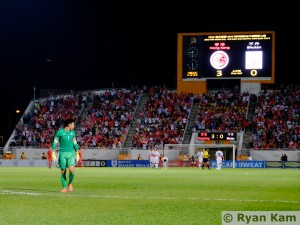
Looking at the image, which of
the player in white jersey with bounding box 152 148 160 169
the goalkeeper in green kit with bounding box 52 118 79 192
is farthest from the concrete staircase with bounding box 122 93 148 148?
the goalkeeper in green kit with bounding box 52 118 79 192

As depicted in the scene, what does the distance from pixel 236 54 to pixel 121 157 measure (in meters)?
15.7

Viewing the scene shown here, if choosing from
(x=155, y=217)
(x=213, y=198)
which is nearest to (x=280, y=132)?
(x=213, y=198)

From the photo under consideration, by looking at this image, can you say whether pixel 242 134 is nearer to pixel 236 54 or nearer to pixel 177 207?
pixel 236 54

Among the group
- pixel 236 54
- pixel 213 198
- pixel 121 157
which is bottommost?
pixel 121 157

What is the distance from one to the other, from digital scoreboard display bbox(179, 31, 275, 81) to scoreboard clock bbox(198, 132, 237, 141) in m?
5.89

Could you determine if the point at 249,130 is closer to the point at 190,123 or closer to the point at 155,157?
the point at 190,123

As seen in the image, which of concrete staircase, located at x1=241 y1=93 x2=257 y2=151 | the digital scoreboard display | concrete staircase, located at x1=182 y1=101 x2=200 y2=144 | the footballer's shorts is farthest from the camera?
concrete staircase, located at x1=182 y1=101 x2=200 y2=144

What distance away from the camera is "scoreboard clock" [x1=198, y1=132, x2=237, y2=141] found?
209 ft

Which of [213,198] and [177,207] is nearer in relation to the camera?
[177,207]

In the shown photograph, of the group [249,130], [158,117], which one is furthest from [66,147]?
[158,117]

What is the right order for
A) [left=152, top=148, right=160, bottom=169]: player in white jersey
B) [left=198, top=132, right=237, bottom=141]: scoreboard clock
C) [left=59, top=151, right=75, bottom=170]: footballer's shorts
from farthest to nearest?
[left=198, top=132, right=237, bottom=141]: scoreboard clock → [left=152, top=148, right=160, bottom=169]: player in white jersey → [left=59, top=151, right=75, bottom=170]: footballer's shorts

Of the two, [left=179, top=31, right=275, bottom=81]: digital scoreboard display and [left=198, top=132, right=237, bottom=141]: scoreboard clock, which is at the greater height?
[left=179, top=31, right=275, bottom=81]: digital scoreboard display

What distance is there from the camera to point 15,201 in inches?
643

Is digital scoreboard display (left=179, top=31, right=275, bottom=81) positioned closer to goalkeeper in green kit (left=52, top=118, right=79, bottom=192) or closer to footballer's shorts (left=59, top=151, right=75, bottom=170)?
goalkeeper in green kit (left=52, top=118, right=79, bottom=192)
